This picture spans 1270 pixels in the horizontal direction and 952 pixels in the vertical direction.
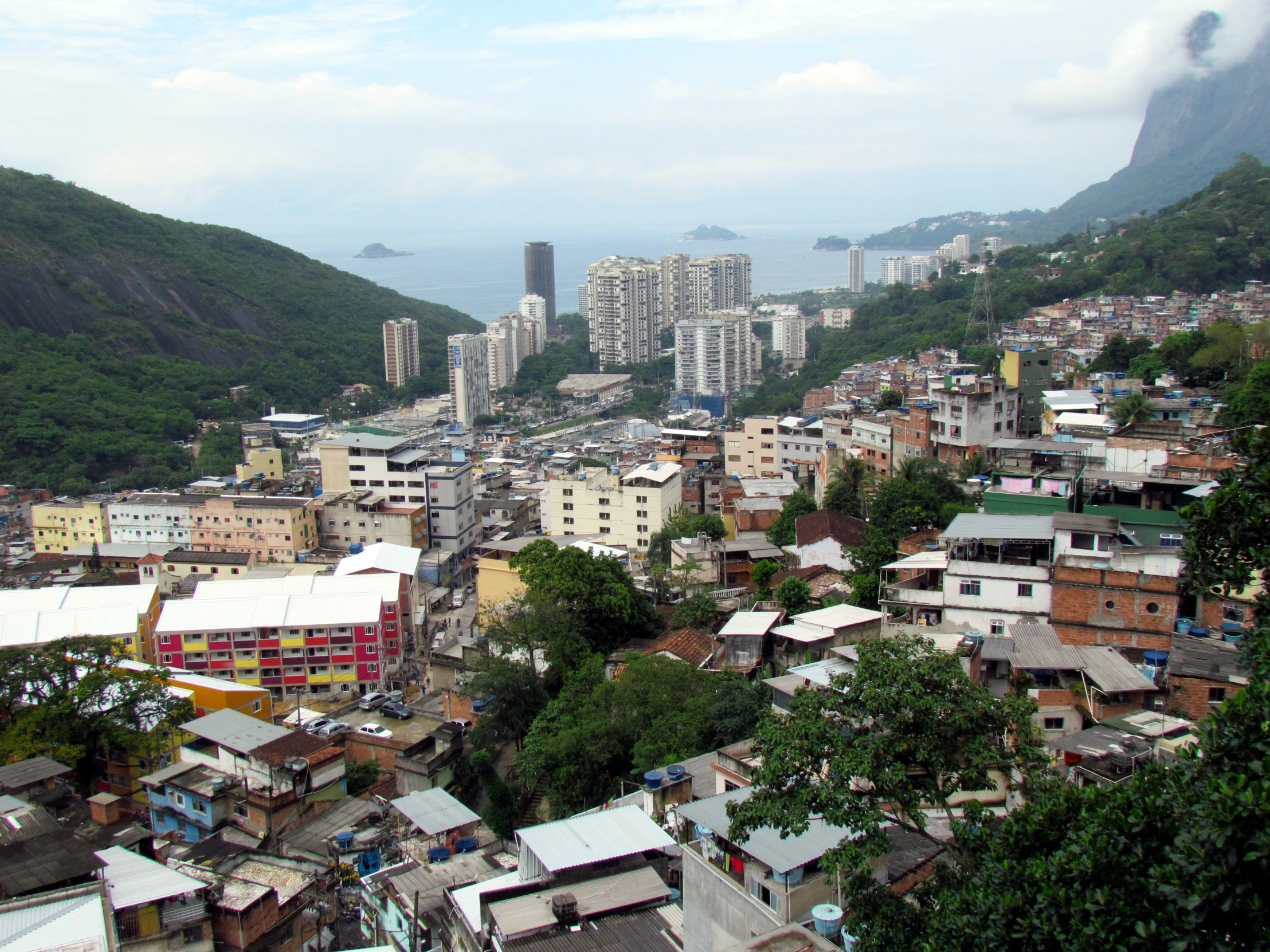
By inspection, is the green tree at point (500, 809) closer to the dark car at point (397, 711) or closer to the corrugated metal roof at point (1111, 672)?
the dark car at point (397, 711)

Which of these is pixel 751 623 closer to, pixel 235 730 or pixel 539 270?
pixel 235 730

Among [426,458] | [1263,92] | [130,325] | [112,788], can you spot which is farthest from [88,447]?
[1263,92]

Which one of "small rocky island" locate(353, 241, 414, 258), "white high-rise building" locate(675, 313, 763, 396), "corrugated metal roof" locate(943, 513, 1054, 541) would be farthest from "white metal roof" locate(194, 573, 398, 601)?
"small rocky island" locate(353, 241, 414, 258)

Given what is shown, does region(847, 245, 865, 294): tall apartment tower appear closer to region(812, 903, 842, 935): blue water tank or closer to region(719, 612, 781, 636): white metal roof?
region(719, 612, 781, 636): white metal roof

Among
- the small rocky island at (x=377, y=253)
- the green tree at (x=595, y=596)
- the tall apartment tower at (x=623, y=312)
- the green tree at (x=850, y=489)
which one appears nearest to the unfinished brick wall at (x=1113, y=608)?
the green tree at (x=595, y=596)

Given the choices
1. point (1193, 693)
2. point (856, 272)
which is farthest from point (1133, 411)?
point (856, 272)
